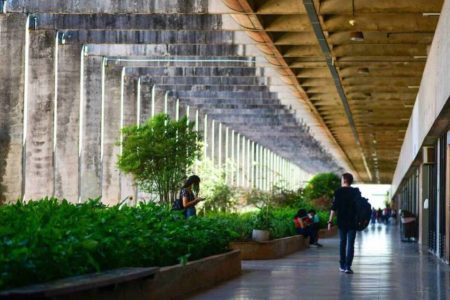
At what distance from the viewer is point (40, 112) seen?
39.7 meters

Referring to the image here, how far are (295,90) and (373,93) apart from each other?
2857 mm

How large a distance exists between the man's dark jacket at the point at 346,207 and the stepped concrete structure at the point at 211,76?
6.74 ft

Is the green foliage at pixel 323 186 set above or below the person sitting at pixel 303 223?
above

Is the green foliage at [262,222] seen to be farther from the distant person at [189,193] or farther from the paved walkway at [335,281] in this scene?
the distant person at [189,193]

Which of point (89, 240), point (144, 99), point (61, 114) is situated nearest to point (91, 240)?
point (89, 240)

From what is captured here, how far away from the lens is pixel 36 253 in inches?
358

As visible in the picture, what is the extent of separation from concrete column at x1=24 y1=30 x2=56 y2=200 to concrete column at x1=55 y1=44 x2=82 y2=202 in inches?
62.7

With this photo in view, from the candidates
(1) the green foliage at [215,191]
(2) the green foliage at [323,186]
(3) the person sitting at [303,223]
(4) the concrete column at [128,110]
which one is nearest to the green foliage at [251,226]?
(3) the person sitting at [303,223]

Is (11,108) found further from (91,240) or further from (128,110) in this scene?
(91,240)

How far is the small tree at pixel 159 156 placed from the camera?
129 feet

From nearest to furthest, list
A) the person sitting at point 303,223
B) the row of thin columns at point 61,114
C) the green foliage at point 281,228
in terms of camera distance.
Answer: the green foliage at point 281,228, the person sitting at point 303,223, the row of thin columns at point 61,114

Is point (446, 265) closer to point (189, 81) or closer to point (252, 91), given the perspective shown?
point (189, 81)

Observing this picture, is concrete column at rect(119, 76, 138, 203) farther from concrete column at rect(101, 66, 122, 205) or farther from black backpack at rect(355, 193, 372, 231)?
black backpack at rect(355, 193, 372, 231)

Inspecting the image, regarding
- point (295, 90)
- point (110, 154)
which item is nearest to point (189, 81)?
point (110, 154)
